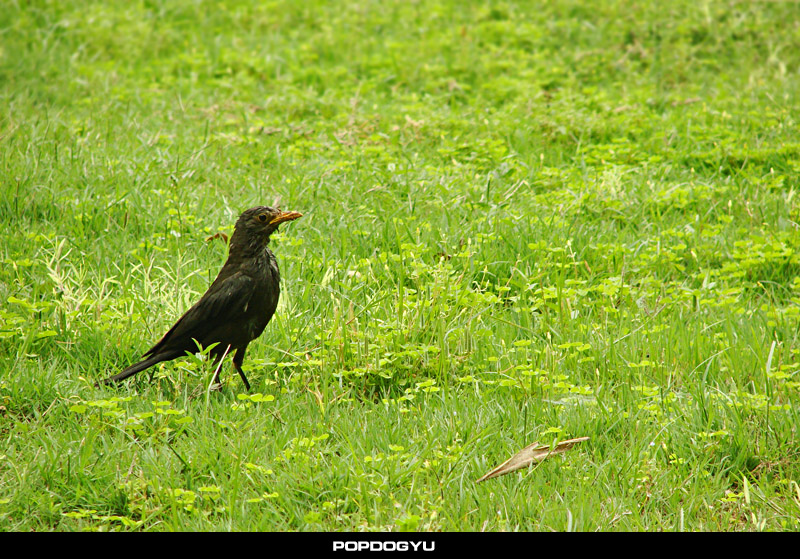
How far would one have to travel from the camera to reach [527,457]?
13.1ft

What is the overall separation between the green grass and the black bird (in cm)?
21

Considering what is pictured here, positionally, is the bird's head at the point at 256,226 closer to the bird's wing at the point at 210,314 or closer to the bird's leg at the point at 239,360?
the bird's wing at the point at 210,314

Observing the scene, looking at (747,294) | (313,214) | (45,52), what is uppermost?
(45,52)

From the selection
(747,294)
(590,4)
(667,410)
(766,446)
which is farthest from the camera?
(590,4)

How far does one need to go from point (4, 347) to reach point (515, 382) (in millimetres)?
2983

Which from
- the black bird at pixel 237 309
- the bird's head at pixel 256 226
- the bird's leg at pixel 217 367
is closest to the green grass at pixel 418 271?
the bird's leg at pixel 217 367

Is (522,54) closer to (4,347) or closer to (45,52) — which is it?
(45,52)

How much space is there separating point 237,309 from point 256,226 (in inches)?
20.0

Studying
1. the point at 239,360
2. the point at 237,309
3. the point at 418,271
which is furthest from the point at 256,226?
the point at 418,271

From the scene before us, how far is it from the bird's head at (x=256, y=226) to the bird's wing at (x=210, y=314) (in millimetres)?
214

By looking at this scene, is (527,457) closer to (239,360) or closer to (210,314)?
(239,360)

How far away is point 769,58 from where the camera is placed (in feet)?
31.8
